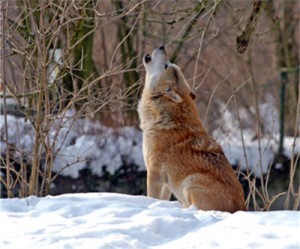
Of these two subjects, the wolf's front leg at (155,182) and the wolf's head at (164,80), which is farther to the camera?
the wolf's head at (164,80)

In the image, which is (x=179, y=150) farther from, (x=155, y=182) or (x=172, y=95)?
(x=172, y=95)

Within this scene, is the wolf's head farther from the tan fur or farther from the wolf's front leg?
the wolf's front leg

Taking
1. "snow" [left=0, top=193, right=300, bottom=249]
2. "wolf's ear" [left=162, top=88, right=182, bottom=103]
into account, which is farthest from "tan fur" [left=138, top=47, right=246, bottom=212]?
"snow" [left=0, top=193, right=300, bottom=249]

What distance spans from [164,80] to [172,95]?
10.4 inches

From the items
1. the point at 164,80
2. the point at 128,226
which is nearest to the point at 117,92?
the point at 164,80

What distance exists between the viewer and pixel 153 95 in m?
7.79

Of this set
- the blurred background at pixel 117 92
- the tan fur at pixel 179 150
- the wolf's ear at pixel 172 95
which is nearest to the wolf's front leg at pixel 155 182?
the tan fur at pixel 179 150

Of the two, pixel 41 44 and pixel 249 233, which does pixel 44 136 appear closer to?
pixel 41 44

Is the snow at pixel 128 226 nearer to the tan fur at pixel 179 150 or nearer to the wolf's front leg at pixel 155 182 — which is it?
the tan fur at pixel 179 150

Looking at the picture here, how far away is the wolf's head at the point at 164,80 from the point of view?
299 inches

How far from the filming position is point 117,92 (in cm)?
1111

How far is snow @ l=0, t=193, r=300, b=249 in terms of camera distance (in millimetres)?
4719

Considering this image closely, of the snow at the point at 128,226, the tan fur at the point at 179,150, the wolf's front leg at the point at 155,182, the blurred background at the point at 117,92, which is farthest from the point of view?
the wolf's front leg at the point at 155,182

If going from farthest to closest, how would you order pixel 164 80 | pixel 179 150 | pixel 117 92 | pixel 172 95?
pixel 117 92
pixel 164 80
pixel 172 95
pixel 179 150
